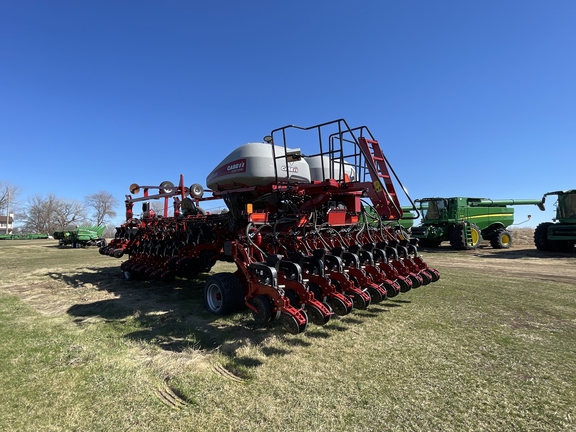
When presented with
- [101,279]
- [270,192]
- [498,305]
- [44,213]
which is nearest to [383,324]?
[498,305]

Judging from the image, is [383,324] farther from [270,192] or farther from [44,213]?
[44,213]

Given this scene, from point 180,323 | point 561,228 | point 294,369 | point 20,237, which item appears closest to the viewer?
point 294,369

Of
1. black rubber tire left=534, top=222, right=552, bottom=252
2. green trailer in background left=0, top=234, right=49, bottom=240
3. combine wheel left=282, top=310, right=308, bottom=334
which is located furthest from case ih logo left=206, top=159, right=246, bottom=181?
green trailer in background left=0, top=234, right=49, bottom=240

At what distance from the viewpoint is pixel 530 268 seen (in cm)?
1159

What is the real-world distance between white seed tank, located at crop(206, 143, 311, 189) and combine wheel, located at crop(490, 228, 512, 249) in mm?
16337

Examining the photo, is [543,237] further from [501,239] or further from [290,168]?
[290,168]

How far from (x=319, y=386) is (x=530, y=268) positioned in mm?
11357

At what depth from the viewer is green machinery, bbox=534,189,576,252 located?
51.7 feet

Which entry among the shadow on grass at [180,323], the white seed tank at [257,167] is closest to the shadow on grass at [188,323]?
the shadow on grass at [180,323]

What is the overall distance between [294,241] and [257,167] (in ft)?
5.15

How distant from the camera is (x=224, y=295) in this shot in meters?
5.53

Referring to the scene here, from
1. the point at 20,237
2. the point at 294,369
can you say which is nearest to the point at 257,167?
the point at 294,369

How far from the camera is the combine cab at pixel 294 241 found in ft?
15.1

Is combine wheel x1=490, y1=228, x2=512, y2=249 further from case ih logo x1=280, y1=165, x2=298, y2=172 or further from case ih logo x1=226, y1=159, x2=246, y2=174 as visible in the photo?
case ih logo x1=226, y1=159, x2=246, y2=174
